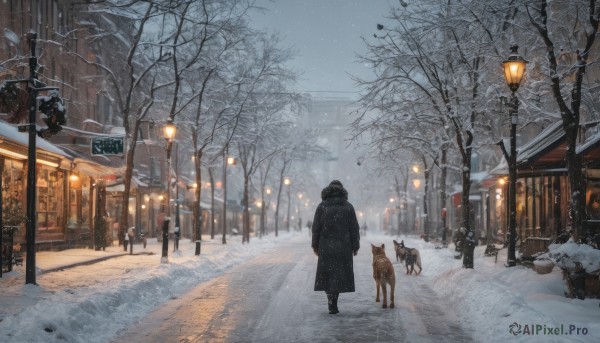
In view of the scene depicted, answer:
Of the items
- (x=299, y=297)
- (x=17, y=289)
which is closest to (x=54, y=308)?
(x=17, y=289)

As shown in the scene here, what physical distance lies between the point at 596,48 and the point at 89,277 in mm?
17810

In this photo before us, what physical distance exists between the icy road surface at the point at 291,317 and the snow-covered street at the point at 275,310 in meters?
0.02

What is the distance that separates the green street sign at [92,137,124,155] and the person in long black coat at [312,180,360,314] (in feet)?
43.6

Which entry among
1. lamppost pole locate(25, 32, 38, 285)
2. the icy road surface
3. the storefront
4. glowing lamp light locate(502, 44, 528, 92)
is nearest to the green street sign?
the storefront

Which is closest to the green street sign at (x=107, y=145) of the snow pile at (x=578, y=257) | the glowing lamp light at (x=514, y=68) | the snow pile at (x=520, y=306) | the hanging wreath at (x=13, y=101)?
the hanging wreath at (x=13, y=101)

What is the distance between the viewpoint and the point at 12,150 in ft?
60.6

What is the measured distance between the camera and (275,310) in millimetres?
11359

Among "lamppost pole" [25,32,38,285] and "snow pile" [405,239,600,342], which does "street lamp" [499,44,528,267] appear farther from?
"lamppost pole" [25,32,38,285]

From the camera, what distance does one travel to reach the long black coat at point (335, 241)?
10.7 meters

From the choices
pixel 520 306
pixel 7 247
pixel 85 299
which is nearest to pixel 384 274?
pixel 520 306

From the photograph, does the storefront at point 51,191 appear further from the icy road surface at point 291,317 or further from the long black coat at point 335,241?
the long black coat at point 335,241

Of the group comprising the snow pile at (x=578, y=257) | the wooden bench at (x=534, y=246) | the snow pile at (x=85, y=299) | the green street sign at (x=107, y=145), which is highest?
the green street sign at (x=107, y=145)

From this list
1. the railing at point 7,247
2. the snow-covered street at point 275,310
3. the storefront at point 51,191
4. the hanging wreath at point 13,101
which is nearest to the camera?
the snow-covered street at point 275,310

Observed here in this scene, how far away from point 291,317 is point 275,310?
2.86 ft
